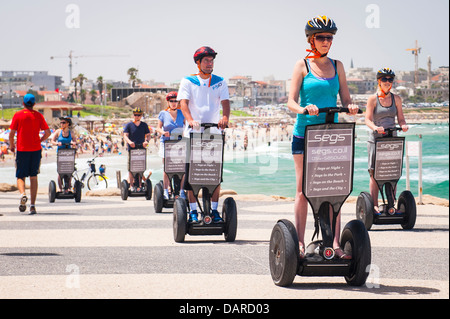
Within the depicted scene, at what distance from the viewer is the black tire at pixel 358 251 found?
5191 millimetres

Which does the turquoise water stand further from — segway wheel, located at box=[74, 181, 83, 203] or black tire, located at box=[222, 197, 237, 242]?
black tire, located at box=[222, 197, 237, 242]

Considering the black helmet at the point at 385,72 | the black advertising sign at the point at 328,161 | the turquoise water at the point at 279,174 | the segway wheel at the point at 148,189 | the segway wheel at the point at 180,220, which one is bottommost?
the turquoise water at the point at 279,174

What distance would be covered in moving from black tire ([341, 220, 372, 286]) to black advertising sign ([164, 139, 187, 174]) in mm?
6508

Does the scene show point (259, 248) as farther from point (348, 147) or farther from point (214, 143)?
point (348, 147)

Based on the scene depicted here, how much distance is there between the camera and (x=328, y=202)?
5332 mm

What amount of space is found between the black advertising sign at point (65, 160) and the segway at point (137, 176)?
42.4 inches

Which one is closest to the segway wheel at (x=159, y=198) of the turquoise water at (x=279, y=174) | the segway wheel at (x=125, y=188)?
the segway wheel at (x=125, y=188)

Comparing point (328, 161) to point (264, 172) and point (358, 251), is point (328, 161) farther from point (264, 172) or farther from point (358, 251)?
point (264, 172)

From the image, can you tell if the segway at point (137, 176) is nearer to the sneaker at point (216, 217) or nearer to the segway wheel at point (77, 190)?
the segway wheel at point (77, 190)

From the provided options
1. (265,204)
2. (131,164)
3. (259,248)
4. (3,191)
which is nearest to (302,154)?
(259,248)

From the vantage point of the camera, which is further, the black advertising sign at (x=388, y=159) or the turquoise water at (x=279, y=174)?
the turquoise water at (x=279, y=174)

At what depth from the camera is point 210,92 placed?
321 inches

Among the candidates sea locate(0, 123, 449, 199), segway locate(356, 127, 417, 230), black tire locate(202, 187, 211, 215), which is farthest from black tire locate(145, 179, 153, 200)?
sea locate(0, 123, 449, 199)

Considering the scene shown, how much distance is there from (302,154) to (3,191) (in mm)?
14009
